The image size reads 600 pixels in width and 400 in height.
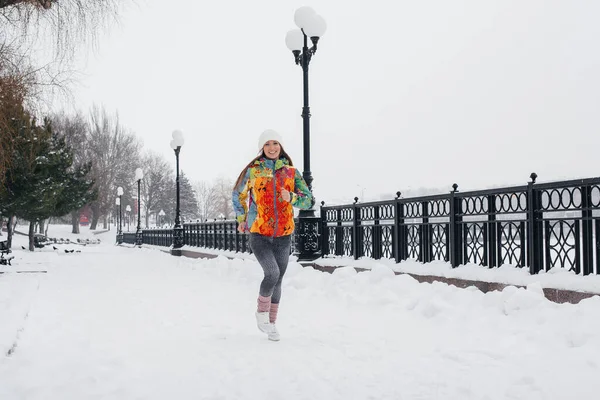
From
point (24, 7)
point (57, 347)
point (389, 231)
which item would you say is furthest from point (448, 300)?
point (24, 7)

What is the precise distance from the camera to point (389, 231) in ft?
35.3

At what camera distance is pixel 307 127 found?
12.6 metres

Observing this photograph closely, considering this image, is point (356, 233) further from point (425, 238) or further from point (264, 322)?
point (264, 322)

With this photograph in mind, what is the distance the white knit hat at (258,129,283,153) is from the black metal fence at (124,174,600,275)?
10.9 ft

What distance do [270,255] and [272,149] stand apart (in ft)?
3.38

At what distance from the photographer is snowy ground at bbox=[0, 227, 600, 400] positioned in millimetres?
4215

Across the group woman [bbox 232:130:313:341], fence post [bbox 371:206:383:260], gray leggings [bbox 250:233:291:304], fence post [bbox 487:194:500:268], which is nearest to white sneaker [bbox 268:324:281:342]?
woman [bbox 232:130:313:341]

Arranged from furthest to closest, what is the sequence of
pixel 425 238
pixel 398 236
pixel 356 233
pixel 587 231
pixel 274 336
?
1. pixel 356 233
2. pixel 398 236
3. pixel 425 238
4. pixel 587 231
5. pixel 274 336

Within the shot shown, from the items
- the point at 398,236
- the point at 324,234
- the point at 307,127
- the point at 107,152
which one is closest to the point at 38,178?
the point at 324,234

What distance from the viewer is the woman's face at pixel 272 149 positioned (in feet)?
19.6

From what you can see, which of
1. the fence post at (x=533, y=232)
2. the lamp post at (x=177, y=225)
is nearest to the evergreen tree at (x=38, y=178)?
the lamp post at (x=177, y=225)

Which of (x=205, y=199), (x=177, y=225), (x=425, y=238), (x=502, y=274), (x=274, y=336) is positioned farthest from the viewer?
(x=205, y=199)

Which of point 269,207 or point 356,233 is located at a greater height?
point 269,207

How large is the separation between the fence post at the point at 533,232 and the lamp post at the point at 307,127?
5.33 m
